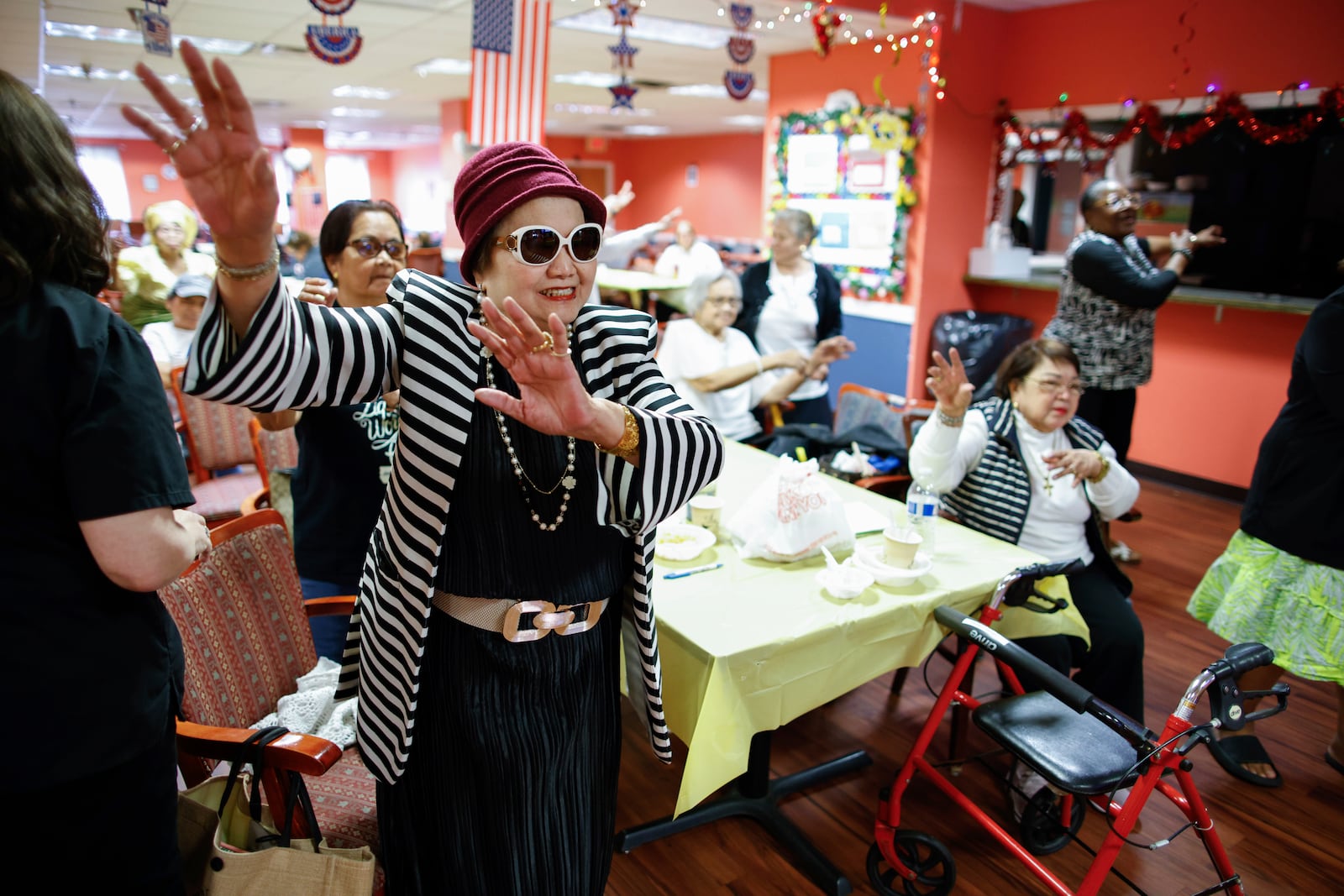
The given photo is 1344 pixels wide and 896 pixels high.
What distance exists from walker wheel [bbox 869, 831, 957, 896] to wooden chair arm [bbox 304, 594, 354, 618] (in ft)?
4.72

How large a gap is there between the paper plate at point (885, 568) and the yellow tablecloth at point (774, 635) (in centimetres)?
2

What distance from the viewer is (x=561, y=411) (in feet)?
3.24

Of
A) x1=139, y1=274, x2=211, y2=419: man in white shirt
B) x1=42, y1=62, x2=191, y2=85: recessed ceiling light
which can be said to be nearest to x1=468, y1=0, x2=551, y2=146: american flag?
x1=139, y1=274, x2=211, y2=419: man in white shirt

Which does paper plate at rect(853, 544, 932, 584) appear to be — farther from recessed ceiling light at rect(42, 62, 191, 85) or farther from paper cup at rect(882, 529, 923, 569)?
recessed ceiling light at rect(42, 62, 191, 85)

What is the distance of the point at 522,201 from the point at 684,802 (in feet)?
3.96

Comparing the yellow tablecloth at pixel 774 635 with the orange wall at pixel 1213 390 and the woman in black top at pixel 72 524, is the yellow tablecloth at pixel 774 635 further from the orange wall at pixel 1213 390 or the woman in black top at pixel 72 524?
the orange wall at pixel 1213 390

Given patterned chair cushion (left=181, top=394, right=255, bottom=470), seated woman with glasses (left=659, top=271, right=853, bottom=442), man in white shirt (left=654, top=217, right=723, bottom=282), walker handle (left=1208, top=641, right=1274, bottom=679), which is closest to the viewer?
walker handle (left=1208, top=641, right=1274, bottom=679)

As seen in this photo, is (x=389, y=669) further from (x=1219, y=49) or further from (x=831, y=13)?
(x=1219, y=49)

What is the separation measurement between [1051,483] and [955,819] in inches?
39.7

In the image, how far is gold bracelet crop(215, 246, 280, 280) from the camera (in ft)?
2.91

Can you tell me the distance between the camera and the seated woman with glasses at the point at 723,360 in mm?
3529

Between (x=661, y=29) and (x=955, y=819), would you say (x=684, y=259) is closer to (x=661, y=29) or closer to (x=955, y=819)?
(x=661, y=29)

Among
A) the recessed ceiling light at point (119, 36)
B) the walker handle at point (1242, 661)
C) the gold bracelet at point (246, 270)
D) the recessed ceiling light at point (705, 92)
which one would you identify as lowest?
the walker handle at point (1242, 661)

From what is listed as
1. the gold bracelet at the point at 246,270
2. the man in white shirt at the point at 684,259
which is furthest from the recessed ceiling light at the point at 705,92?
the gold bracelet at the point at 246,270
